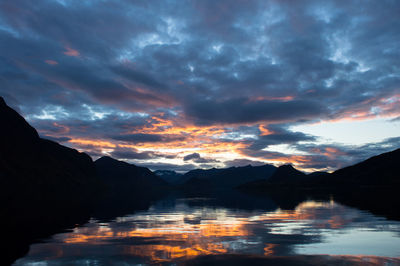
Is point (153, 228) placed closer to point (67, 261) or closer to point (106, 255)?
point (106, 255)

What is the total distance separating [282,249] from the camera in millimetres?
22500

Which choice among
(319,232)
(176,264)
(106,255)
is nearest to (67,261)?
(106,255)

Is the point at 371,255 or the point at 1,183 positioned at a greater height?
the point at 1,183

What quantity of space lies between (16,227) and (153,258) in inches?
888

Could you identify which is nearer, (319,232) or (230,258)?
(230,258)

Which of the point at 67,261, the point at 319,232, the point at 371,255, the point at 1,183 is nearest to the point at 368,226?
the point at 319,232

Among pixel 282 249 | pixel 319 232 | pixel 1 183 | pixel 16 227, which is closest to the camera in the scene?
pixel 282 249

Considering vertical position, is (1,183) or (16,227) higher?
(1,183)

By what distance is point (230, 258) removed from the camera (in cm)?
1995

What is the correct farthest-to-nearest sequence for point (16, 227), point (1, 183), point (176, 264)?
1. point (1, 183)
2. point (16, 227)
3. point (176, 264)

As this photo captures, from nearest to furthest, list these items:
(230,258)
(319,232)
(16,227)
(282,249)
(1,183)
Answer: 1. (230,258)
2. (282,249)
3. (319,232)
4. (16,227)
5. (1,183)

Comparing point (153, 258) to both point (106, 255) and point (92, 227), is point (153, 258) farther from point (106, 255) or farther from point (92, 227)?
point (92, 227)

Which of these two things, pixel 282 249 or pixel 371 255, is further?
pixel 282 249

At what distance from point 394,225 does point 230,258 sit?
2487 centimetres
